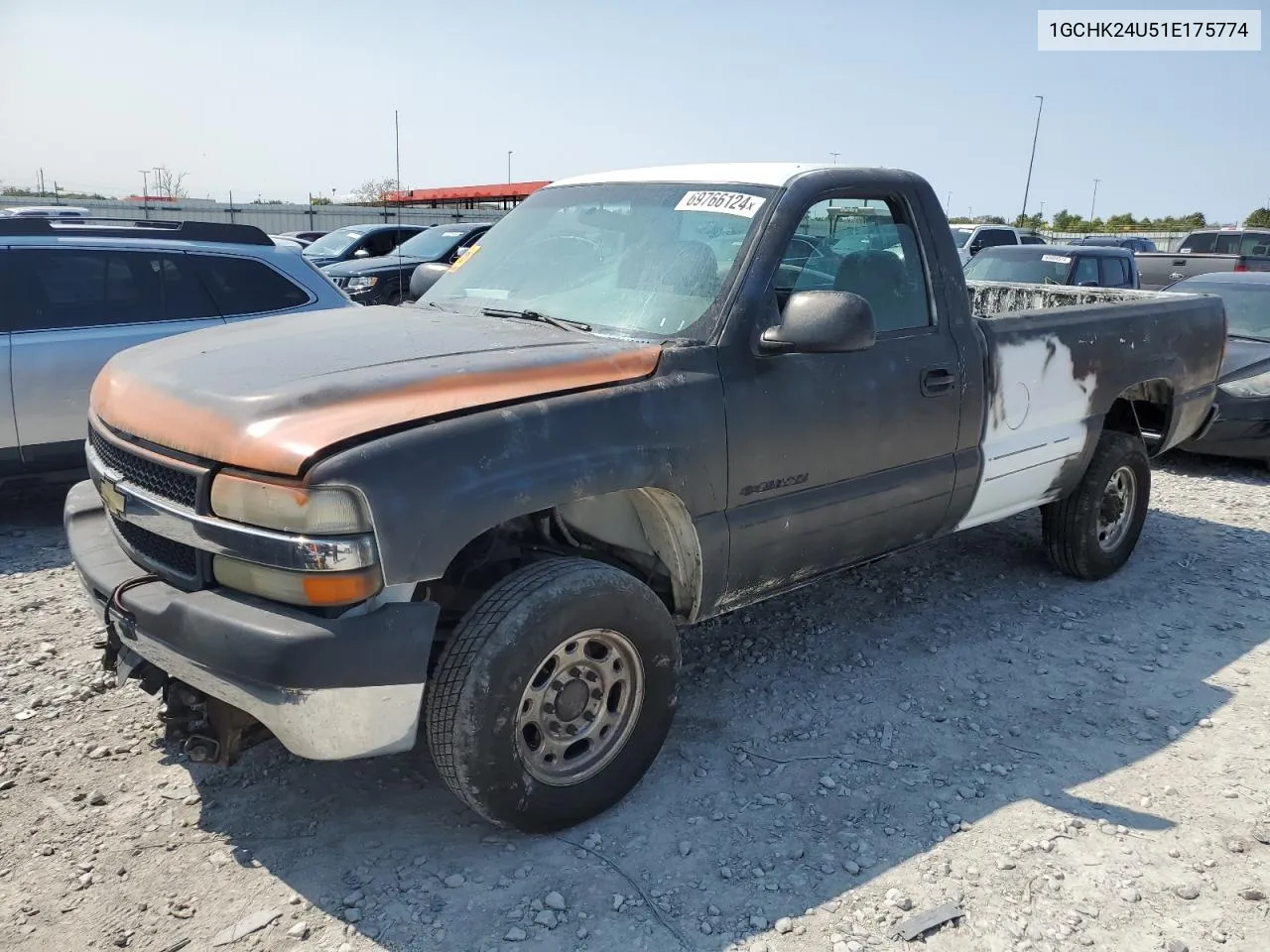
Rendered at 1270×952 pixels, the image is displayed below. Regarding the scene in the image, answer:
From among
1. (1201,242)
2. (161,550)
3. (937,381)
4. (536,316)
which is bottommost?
(161,550)

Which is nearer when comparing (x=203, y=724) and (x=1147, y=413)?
(x=203, y=724)

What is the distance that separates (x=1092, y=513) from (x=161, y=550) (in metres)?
4.26

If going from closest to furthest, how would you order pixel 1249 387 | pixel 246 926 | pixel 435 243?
1. pixel 246 926
2. pixel 1249 387
3. pixel 435 243

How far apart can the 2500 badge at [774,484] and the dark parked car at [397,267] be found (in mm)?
8341

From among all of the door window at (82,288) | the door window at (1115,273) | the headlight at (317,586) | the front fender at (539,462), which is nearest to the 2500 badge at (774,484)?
the front fender at (539,462)

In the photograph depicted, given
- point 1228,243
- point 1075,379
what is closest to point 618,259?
point 1075,379

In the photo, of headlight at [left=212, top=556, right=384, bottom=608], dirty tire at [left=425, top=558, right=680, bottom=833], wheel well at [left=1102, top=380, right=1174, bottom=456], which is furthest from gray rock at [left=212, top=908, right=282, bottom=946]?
wheel well at [left=1102, top=380, right=1174, bottom=456]

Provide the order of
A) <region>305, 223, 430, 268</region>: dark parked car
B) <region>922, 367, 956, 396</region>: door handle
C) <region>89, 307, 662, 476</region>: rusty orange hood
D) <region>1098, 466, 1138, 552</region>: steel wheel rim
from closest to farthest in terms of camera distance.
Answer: <region>89, 307, 662, 476</region>: rusty orange hood
<region>922, 367, 956, 396</region>: door handle
<region>1098, 466, 1138, 552</region>: steel wheel rim
<region>305, 223, 430, 268</region>: dark parked car

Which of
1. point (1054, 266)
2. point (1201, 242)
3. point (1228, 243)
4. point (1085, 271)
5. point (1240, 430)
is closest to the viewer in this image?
point (1240, 430)

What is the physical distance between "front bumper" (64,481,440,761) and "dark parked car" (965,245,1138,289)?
9695mm

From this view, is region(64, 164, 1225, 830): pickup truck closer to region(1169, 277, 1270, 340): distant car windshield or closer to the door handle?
the door handle

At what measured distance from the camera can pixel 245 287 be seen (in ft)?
20.3

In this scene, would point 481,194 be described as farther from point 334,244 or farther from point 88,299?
point 88,299

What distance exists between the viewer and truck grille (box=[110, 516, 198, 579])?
2727 millimetres
